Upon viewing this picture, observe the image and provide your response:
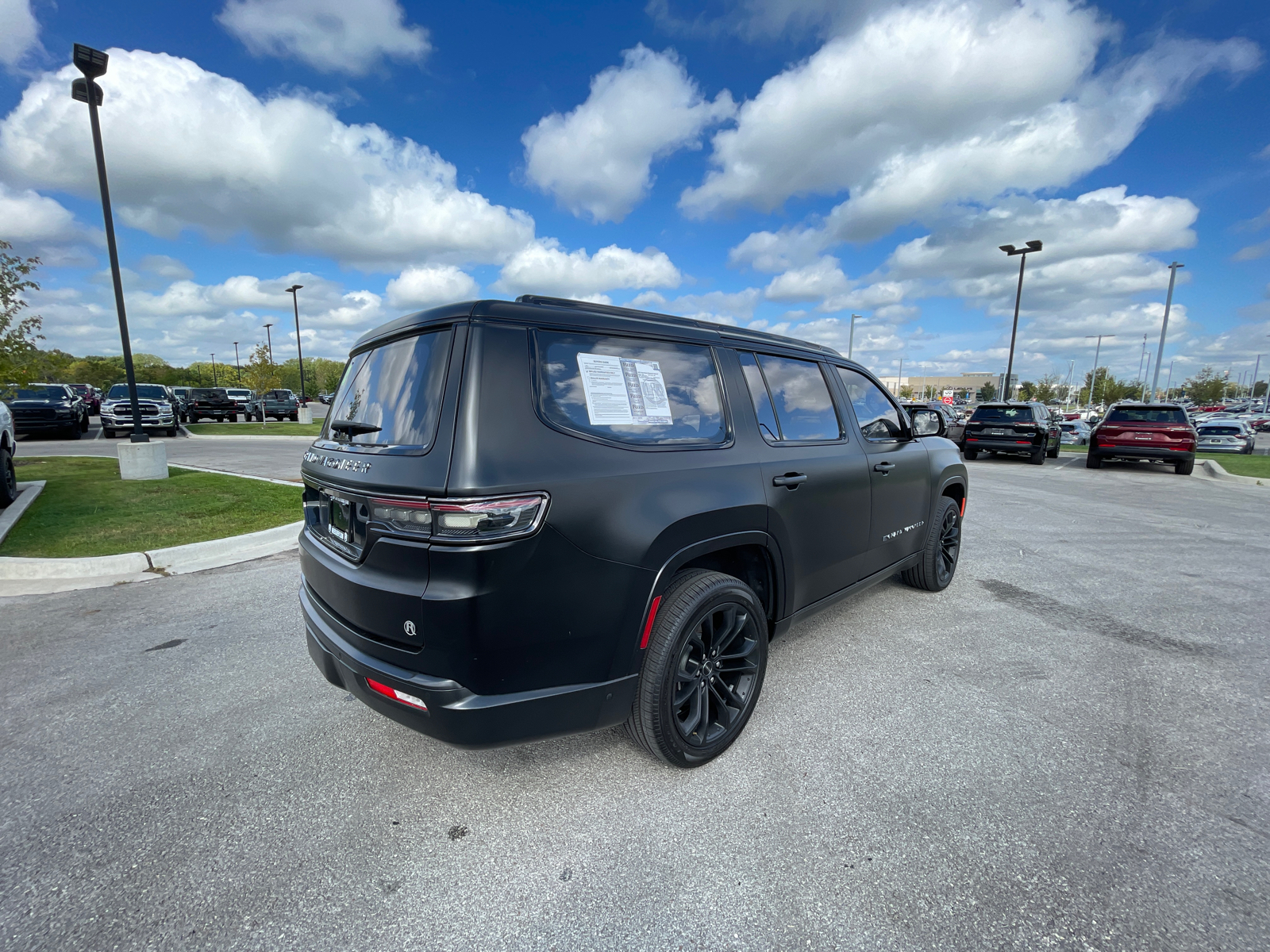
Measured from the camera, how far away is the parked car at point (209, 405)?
2648 centimetres

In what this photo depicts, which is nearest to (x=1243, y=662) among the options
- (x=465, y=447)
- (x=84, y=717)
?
(x=465, y=447)

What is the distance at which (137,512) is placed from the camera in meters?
6.66

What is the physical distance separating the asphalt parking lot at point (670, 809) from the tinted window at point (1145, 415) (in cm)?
1278

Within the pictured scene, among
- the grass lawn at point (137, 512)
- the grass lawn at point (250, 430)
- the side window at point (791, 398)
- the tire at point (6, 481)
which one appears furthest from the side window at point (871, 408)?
the grass lawn at point (250, 430)

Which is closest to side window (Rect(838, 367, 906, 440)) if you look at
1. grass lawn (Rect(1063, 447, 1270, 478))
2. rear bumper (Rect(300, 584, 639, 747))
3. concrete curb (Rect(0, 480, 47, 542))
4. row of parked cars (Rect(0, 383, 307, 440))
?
rear bumper (Rect(300, 584, 639, 747))

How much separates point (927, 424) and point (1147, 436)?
13574 mm

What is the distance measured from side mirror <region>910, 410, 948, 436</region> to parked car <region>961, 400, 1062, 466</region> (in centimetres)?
1319

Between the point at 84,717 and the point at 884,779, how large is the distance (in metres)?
3.77

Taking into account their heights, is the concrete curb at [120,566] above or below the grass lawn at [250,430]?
below

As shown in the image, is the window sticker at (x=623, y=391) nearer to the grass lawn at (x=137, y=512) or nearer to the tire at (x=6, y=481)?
the grass lawn at (x=137, y=512)

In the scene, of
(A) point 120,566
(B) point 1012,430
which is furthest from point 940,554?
(B) point 1012,430

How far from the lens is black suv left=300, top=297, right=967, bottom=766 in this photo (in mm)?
1898

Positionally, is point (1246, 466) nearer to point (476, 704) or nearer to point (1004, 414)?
point (1004, 414)

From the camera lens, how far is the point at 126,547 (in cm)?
541
